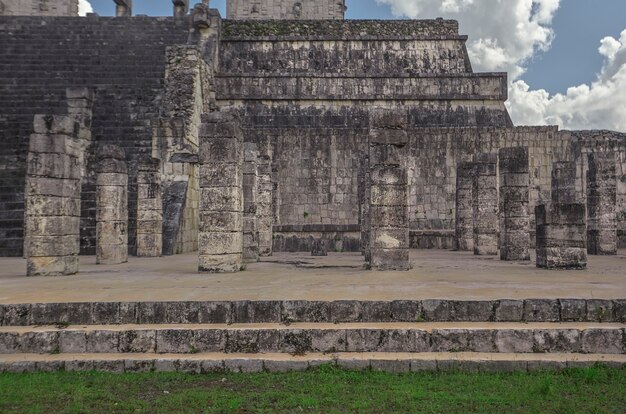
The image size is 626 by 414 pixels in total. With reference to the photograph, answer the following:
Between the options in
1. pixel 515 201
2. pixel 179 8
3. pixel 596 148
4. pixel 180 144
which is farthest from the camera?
pixel 179 8

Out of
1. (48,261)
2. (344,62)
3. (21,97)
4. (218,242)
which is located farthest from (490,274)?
(344,62)

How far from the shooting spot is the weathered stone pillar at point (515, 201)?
12.6 m

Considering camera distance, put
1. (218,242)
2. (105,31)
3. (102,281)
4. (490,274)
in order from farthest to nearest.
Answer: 1. (105,31)
2. (218,242)
3. (490,274)
4. (102,281)

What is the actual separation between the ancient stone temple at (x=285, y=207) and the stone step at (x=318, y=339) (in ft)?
0.07

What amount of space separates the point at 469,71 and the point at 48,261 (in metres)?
20.9

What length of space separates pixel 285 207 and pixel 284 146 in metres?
2.34

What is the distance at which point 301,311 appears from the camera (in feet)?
20.7

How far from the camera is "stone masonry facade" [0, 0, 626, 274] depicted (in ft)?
34.3

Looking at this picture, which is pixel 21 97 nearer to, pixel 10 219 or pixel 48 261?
pixel 10 219

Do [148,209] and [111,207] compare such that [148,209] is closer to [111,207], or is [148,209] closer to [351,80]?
[111,207]

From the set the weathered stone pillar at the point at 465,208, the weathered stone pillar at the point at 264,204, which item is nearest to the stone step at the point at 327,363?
the weathered stone pillar at the point at 264,204

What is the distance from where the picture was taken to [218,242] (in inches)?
399

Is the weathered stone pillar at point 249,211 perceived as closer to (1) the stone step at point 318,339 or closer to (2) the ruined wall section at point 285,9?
(1) the stone step at point 318,339

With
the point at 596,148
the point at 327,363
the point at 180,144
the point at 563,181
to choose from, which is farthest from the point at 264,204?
the point at 596,148
